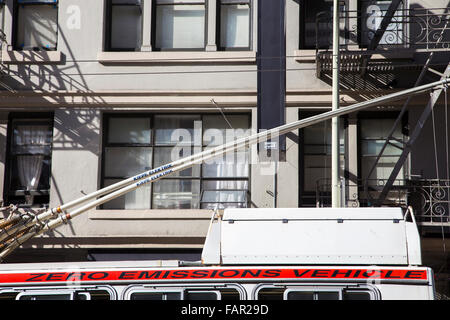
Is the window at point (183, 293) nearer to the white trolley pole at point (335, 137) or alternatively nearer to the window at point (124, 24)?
the white trolley pole at point (335, 137)

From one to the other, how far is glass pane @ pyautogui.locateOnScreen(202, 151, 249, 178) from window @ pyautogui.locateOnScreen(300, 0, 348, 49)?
3277 millimetres

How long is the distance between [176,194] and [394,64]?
631 centimetres

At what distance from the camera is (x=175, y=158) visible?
16406 millimetres

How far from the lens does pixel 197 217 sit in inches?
610

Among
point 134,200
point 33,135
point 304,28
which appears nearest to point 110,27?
point 33,135

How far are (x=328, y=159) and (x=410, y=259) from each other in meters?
6.19

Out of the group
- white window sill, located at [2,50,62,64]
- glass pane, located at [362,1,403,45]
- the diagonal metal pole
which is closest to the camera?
the diagonal metal pole

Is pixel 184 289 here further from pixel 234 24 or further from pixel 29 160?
pixel 234 24

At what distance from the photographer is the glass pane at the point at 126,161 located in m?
16.5

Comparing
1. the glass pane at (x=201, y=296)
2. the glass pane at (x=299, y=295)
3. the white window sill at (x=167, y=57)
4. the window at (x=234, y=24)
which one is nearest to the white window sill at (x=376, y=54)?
the window at (x=234, y=24)

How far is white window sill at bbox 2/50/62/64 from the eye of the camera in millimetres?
16312

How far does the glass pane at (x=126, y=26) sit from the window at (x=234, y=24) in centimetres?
222

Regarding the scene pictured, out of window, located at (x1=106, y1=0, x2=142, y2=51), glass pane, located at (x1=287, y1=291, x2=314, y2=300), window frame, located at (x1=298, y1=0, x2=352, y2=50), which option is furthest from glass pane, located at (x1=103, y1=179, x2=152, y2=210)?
glass pane, located at (x1=287, y1=291, x2=314, y2=300)

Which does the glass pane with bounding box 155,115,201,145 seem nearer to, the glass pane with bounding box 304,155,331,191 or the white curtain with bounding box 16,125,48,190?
the glass pane with bounding box 304,155,331,191
